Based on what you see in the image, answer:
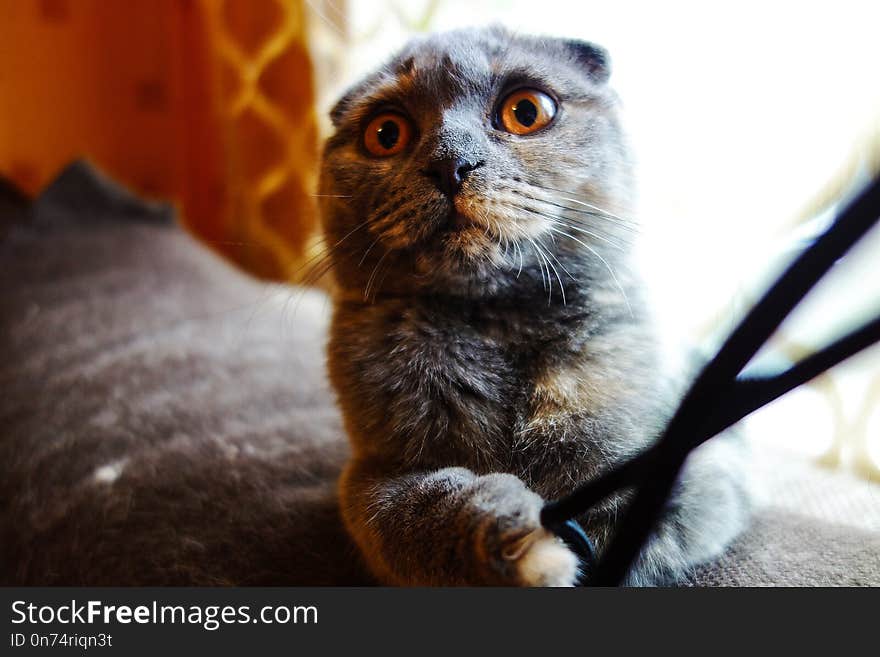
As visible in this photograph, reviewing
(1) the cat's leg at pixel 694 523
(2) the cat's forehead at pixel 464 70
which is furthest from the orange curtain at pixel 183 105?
(1) the cat's leg at pixel 694 523

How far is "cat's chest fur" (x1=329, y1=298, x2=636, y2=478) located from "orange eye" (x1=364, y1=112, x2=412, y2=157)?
0.15m

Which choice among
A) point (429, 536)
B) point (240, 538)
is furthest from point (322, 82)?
point (429, 536)

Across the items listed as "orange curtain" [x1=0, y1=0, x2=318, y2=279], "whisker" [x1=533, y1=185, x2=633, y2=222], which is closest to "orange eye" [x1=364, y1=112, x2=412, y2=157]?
"whisker" [x1=533, y1=185, x2=633, y2=222]

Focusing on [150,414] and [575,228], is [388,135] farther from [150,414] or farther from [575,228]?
[150,414]

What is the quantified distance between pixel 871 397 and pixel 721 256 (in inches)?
9.8

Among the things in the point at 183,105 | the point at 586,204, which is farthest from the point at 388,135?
the point at 183,105

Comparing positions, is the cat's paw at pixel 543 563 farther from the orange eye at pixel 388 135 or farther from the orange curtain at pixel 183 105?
the orange curtain at pixel 183 105

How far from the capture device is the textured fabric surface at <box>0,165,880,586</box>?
64cm

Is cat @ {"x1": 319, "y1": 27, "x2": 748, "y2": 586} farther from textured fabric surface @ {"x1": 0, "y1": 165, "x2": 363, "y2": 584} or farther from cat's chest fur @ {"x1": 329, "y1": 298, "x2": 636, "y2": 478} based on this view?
textured fabric surface @ {"x1": 0, "y1": 165, "x2": 363, "y2": 584}

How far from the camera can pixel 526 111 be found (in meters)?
0.60

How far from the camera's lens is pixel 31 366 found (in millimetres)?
997

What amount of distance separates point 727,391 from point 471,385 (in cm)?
23

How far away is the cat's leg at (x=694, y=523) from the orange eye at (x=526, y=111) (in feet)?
0.99

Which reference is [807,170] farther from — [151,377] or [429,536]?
[151,377]
